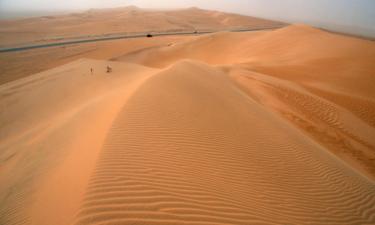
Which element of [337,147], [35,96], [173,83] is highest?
[173,83]

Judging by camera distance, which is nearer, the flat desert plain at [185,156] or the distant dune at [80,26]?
the flat desert plain at [185,156]

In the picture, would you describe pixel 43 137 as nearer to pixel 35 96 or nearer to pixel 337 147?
pixel 35 96

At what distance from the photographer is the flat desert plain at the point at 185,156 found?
3309 mm

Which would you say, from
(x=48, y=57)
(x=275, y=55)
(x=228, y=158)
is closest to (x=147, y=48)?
(x=48, y=57)

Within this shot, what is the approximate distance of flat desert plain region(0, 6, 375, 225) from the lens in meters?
3.31

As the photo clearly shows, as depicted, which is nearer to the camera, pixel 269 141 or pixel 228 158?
pixel 228 158

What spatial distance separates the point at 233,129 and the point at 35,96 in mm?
9762

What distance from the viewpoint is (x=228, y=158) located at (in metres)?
4.90

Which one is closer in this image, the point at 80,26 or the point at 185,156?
the point at 185,156

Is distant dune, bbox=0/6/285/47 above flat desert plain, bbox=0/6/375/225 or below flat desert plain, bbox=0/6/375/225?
above

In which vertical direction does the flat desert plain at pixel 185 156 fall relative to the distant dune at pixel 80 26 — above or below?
below

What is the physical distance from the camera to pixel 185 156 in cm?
451

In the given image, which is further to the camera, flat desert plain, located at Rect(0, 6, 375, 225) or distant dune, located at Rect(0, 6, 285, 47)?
distant dune, located at Rect(0, 6, 285, 47)

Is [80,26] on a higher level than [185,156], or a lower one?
higher
